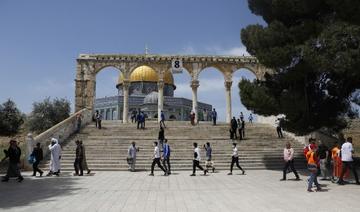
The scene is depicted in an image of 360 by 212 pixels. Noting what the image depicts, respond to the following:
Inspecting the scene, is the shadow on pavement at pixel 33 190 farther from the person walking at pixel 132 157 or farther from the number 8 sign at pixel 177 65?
the number 8 sign at pixel 177 65

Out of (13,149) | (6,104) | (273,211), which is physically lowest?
(273,211)

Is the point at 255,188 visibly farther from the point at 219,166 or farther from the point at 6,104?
the point at 6,104

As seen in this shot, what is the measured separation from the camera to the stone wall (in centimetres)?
1882

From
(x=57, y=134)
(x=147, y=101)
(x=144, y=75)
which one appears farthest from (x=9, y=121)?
(x=144, y=75)

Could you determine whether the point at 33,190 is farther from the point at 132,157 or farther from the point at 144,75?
the point at 144,75

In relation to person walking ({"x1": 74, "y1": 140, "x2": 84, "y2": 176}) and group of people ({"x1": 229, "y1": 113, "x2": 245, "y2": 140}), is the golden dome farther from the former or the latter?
person walking ({"x1": 74, "y1": 140, "x2": 84, "y2": 176})

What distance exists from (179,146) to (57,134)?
21.4 feet

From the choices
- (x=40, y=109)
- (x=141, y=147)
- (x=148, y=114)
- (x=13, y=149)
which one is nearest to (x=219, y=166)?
(x=141, y=147)

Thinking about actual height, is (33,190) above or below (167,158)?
below

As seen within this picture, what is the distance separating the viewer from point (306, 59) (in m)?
14.8

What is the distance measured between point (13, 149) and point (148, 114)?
37.7 meters

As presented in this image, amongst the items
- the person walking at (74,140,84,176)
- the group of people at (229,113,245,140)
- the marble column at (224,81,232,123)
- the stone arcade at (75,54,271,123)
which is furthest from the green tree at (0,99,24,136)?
the marble column at (224,81,232,123)

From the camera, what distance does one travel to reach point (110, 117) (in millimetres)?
53562

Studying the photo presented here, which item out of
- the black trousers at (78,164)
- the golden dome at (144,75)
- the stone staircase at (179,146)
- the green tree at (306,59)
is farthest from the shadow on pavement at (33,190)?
the golden dome at (144,75)
